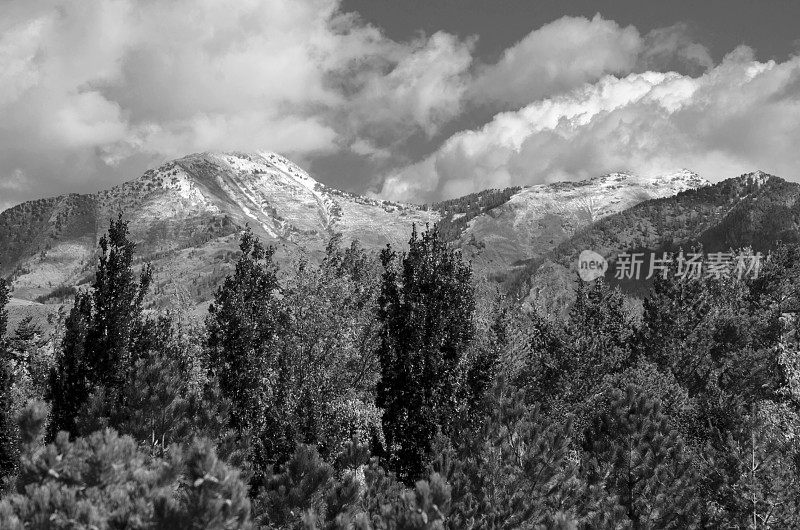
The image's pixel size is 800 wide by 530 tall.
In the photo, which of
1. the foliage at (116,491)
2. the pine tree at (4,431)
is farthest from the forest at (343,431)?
the pine tree at (4,431)

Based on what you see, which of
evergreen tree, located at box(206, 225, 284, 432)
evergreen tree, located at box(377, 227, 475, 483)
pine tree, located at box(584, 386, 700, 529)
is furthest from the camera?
evergreen tree, located at box(206, 225, 284, 432)

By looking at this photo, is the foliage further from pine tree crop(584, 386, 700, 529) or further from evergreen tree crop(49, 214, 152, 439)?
pine tree crop(584, 386, 700, 529)

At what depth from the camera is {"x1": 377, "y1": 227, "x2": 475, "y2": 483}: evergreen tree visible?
1947cm

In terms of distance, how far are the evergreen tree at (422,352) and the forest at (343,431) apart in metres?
0.05

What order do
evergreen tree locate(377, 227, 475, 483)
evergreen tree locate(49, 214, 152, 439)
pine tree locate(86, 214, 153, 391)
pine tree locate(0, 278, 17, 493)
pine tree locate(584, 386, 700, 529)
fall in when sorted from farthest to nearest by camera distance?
1. pine tree locate(0, 278, 17, 493)
2. pine tree locate(584, 386, 700, 529)
3. pine tree locate(86, 214, 153, 391)
4. evergreen tree locate(377, 227, 475, 483)
5. evergreen tree locate(49, 214, 152, 439)

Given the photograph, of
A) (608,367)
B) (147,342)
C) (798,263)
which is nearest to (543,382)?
(608,367)

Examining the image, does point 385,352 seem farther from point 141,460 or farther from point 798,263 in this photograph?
point 798,263

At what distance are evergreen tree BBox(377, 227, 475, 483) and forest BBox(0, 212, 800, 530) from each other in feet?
0.17

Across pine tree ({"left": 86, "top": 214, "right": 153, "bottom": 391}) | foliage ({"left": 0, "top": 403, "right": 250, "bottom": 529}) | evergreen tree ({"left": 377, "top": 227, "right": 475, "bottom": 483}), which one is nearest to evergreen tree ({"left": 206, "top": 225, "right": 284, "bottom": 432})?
pine tree ({"left": 86, "top": 214, "right": 153, "bottom": 391})

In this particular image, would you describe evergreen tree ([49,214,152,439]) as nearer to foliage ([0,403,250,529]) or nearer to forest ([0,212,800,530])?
forest ([0,212,800,530])

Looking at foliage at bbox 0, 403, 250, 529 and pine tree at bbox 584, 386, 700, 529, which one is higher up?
foliage at bbox 0, 403, 250, 529

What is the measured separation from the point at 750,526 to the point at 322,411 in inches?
606

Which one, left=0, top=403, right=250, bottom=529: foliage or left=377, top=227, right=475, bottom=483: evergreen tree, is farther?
left=377, top=227, right=475, bottom=483: evergreen tree

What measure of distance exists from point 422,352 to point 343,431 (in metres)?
6.78
